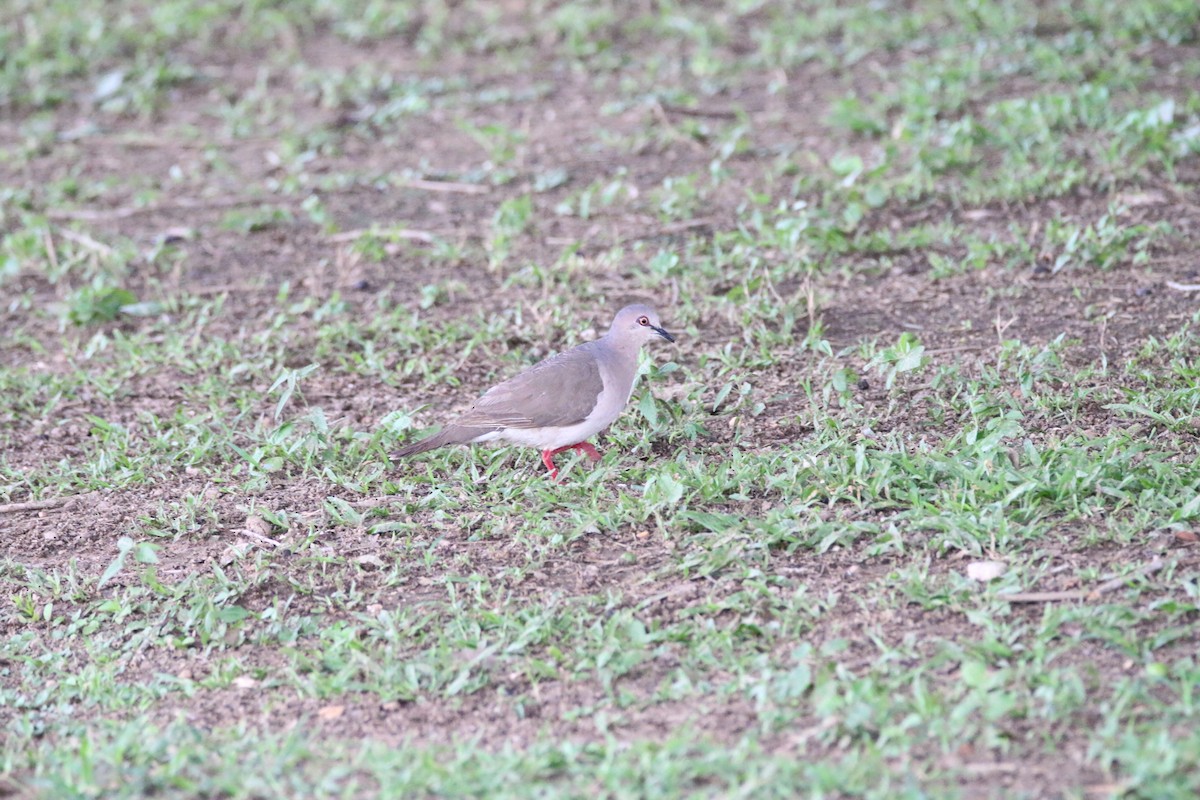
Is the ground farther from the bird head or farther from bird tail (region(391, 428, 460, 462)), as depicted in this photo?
the bird head

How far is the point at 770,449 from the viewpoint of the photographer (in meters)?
5.76

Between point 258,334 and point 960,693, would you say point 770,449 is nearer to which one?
point 960,693

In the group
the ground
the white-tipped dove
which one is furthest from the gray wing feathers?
the ground

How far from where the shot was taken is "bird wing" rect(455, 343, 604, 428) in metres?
5.55

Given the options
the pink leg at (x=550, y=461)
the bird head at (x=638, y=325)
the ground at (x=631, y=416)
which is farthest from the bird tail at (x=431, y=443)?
the bird head at (x=638, y=325)

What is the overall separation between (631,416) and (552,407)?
0.72 meters

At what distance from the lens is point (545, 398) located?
18.3 ft

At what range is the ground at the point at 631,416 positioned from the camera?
416cm

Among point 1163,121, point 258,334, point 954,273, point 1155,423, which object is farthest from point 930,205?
point 258,334

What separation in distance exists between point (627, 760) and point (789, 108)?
647 centimetres

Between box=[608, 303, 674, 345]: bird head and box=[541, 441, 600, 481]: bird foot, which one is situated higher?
box=[608, 303, 674, 345]: bird head

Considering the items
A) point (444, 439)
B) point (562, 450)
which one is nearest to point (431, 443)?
point (444, 439)

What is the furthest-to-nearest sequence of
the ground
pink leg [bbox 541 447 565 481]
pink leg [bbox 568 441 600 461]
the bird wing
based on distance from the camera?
pink leg [bbox 568 441 600 461] < pink leg [bbox 541 447 565 481] < the bird wing < the ground

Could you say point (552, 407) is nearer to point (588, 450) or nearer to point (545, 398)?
point (545, 398)
